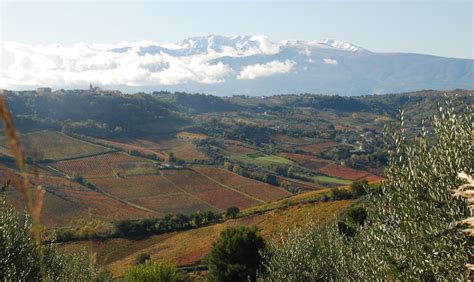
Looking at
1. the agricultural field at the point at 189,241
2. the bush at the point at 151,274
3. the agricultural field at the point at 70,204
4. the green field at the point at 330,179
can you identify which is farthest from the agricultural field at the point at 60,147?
the bush at the point at 151,274

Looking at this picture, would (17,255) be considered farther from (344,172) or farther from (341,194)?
(344,172)

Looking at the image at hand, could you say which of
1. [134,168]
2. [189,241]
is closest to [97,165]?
[134,168]

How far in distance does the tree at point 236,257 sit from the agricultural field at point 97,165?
4776 inches

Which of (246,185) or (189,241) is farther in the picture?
(246,185)

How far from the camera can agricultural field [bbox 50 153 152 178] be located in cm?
16238

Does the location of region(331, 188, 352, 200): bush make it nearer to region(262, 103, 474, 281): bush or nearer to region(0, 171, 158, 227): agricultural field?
region(0, 171, 158, 227): agricultural field

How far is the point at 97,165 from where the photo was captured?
17250 cm

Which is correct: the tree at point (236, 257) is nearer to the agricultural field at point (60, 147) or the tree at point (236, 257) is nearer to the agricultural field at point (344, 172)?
the agricultural field at point (344, 172)

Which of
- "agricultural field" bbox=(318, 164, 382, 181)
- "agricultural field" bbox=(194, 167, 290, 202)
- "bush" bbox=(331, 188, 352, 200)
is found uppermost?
"bush" bbox=(331, 188, 352, 200)

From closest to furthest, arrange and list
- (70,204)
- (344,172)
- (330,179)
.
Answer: (70,204) → (330,179) → (344,172)

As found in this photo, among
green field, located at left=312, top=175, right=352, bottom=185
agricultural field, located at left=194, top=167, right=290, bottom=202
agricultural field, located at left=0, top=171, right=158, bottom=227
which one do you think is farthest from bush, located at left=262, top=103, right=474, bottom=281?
green field, located at left=312, top=175, right=352, bottom=185

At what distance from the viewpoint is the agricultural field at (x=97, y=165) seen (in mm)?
162375

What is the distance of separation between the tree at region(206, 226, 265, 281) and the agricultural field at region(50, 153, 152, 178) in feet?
398

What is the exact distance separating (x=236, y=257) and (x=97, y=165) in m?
135
